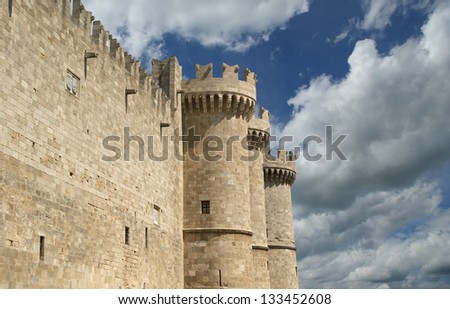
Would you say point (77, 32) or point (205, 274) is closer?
point (77, 32)

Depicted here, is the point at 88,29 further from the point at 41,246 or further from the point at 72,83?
the point at 41,246

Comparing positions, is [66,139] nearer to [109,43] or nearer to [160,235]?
[109,43]

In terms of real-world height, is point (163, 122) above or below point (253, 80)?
below

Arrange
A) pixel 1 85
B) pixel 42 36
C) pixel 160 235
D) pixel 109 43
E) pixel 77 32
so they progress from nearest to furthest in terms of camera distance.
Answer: pixel 1 85, pixel 42 36, pixel 77 32, pixel 109 43, pixel 160 235

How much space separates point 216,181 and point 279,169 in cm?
1210

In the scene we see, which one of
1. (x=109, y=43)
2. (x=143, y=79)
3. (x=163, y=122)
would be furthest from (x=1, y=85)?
(x=163, y=122)

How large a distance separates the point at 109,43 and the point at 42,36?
4248mm

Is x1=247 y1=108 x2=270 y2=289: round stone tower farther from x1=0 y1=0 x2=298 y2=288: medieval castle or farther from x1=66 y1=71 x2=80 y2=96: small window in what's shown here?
x1=66 y1=71 x2=80 y2=96: small window

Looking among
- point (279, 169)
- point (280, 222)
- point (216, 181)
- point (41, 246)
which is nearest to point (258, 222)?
point (216, 181)

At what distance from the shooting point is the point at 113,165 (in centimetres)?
1600

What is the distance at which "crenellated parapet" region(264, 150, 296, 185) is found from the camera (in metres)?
33.3

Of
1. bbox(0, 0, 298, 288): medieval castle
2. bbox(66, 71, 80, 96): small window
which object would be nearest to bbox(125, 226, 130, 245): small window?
bbox(0, 0, 298, 288): medieval castle

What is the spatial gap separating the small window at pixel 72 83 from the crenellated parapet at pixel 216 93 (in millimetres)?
8297

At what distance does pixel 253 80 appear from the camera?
2438 cm
